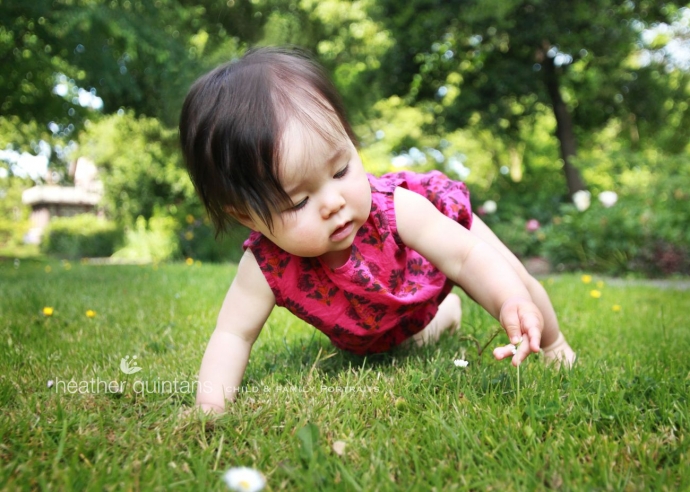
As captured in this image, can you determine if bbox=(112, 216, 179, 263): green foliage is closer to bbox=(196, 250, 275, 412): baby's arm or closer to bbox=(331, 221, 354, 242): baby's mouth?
bbox=(196, 250, 275, 412): baby's arm

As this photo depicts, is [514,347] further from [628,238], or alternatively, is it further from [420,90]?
[420,90]

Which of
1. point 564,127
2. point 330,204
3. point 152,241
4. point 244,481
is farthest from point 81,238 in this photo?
point 244,481

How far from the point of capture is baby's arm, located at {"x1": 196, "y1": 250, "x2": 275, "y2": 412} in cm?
174

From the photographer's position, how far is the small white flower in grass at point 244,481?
41.3 inches

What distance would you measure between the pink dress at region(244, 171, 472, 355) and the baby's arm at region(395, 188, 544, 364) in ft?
0.22

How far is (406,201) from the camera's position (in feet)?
6.37

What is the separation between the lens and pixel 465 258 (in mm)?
1836

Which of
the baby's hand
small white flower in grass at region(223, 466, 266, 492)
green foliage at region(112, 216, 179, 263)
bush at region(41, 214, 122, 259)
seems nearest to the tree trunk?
green foliage at region(112, 216, 179, 263)

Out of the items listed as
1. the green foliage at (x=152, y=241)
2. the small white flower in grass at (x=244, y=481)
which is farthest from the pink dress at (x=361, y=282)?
the green foliage at (x=152, y=241)

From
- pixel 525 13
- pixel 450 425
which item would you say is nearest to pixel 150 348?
pixel 450 425

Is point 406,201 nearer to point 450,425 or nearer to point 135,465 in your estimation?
point 450,425

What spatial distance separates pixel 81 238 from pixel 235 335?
17074 mm

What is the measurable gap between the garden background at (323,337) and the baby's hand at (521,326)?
0.15 meters

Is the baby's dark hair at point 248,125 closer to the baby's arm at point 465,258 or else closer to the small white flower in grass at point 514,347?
the baby's arm at point 465,258
